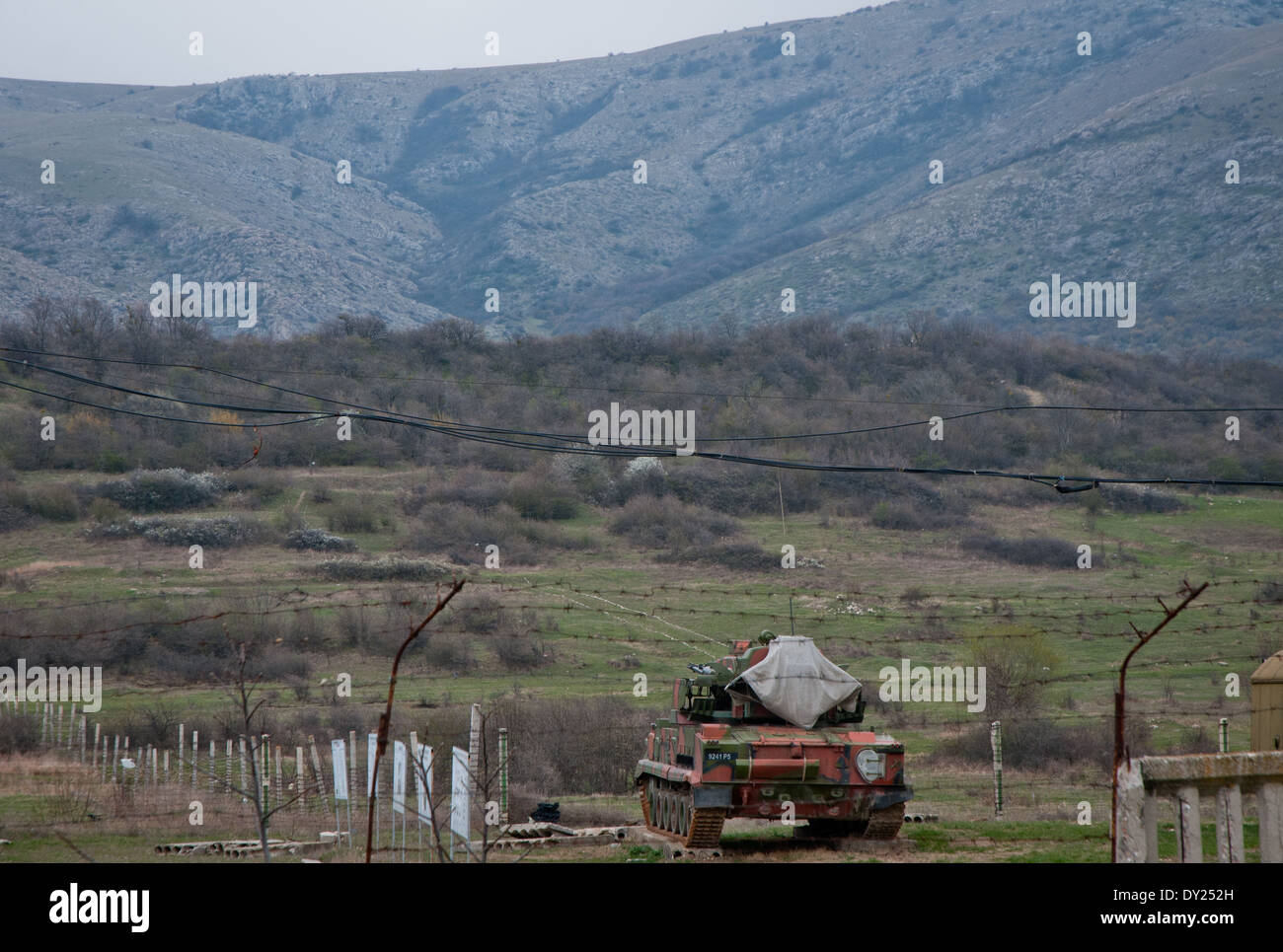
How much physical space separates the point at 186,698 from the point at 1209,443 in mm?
49986

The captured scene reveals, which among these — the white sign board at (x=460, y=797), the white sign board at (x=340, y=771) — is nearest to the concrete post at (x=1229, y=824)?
the white sign board at (x=460, y=797)

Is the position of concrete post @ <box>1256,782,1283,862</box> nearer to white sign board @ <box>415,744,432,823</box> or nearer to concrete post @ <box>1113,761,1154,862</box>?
concrete post @ <box>1113,761,1154,862</box>

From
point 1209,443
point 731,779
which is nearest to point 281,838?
point 731,779

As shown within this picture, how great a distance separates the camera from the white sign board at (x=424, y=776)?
7.89 m

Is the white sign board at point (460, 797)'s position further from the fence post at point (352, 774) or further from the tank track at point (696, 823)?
the fence post at point (352, 774)

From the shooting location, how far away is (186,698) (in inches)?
1120

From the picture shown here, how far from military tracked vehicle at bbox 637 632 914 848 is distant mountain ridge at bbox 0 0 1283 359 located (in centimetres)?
8427

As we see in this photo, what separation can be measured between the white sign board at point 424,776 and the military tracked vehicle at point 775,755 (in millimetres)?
2827

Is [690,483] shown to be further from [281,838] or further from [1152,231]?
[1152,231]

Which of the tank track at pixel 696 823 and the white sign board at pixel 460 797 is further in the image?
the tank track at pixel 696 823

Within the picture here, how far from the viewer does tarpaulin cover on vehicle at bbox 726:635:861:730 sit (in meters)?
15.7

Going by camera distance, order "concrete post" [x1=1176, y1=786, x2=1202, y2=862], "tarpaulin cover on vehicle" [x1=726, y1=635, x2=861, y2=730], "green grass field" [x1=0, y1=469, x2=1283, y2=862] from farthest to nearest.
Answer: "green grass field" [x1=0, y1=469, x2=1283, y2=862] < "tarpaulin cover on vehicle" [x1=726, y1=635, x2=861, y2=730] < "concrete post" [x1=1176, y1=786, x2=1202, y2=862]

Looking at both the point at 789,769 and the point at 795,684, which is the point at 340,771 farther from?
the point at 795,684

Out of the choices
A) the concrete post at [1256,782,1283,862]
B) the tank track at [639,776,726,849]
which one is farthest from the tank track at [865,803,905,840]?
the concrete post at [1256,782,1283,862]
